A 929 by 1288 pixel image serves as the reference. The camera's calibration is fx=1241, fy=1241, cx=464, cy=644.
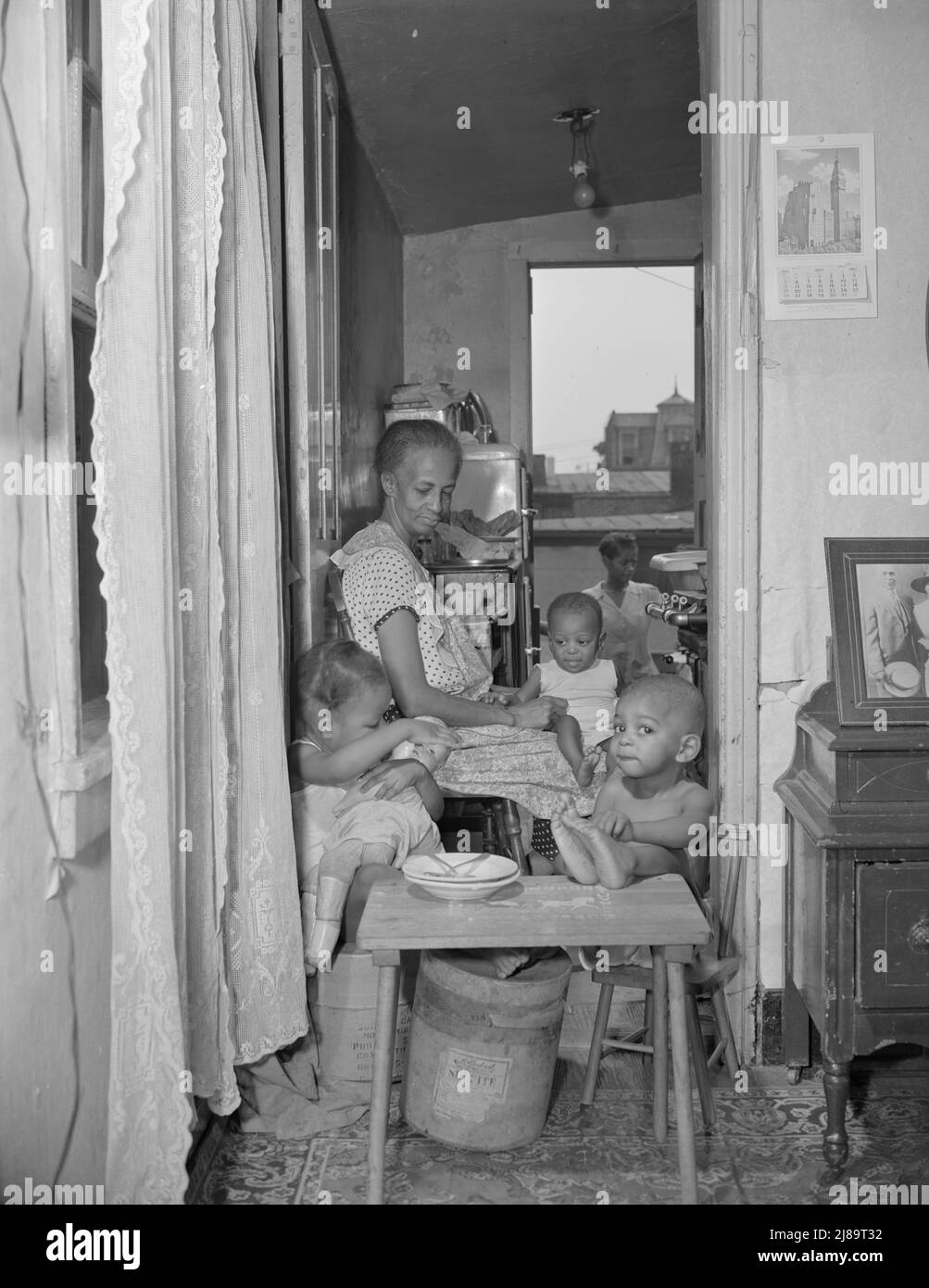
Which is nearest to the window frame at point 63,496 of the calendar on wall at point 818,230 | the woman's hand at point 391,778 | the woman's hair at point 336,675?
the woman's hand at point 391,778

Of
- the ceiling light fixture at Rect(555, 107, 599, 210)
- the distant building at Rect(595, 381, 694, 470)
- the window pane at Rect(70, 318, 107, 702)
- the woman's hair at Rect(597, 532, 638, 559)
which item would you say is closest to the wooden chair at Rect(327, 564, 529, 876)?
the window pane at Rect(70, 318, 107, 702)

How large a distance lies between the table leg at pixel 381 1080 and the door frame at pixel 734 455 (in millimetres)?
1287

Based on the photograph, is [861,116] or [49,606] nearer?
[49,606]

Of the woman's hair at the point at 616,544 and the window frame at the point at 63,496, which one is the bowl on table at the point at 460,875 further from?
the woman's hair at the point at 616,544

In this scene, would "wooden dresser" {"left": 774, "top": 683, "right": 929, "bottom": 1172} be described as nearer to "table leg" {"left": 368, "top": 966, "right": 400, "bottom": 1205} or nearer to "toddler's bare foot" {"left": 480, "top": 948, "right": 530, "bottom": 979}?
"toddler's bare foot" {"left": 480, "top": 948, "right": 530, "bottom": 979}

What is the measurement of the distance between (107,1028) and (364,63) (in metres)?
4.00

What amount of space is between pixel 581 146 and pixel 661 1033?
481 cm

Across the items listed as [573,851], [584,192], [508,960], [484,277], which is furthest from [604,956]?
[484,277]

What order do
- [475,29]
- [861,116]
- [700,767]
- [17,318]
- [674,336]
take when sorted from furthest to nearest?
[674,336] → [700,767] → [475,29] → [861,116] → [17,318]

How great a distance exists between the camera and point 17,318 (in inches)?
72.7

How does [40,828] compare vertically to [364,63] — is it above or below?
below
